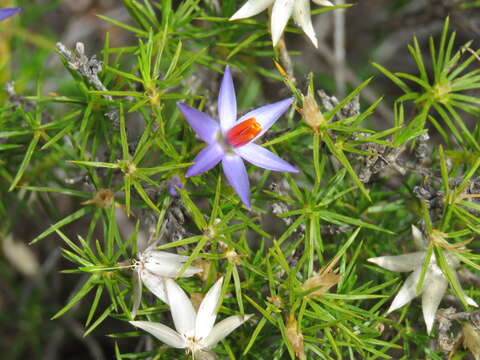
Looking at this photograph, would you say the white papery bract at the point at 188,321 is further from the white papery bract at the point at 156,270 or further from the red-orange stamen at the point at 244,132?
the red-orange stamen at the point at 244,132

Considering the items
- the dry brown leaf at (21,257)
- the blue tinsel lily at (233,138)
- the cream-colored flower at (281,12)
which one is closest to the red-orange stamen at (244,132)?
Answer: the blue tinsel lily at (233,138)

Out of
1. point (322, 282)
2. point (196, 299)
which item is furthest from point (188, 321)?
point (322, 282)

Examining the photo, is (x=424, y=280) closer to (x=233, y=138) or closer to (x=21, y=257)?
(x=233, y=138)

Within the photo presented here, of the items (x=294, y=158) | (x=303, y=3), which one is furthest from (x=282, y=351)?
(x=303, y=3)

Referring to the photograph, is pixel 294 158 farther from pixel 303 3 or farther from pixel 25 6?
pixel 25 6

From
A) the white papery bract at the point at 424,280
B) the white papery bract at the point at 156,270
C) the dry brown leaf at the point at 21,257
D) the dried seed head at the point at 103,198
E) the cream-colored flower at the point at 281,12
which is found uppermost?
the cream-colored flower at the point at 281,12

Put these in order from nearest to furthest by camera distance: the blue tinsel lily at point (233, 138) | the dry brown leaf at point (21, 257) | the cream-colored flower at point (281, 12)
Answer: the blue tinsel lily at point (233, 138)
the cream-colored flower at point (281, 12)
the dry brown leaf at point (21, 257)
